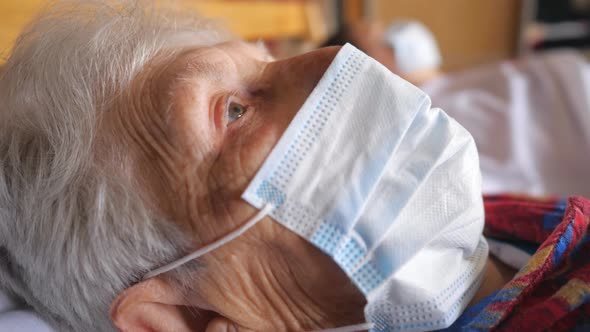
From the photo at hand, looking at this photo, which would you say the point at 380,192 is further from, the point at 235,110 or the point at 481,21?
the point at 481,21

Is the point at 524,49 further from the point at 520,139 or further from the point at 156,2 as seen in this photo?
the point at 156,2

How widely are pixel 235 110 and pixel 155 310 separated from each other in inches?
13.2

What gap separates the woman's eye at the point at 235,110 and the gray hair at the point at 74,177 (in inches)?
6.7

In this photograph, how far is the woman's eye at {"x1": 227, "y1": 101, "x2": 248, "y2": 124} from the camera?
0.79 m

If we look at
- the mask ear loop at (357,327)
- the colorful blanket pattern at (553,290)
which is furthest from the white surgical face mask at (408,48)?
the mask ear loop at (357,327)

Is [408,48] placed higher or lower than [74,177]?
lower

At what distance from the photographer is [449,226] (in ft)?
2.40

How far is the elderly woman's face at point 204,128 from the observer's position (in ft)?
2.41

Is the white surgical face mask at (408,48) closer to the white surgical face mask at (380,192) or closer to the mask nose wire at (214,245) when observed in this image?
the white surgical face mask at (380,192)

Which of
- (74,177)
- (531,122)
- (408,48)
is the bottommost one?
(531,122)

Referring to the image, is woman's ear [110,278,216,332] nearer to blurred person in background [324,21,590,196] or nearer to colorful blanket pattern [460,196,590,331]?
colorful blanket pattern [460,196,590,331]

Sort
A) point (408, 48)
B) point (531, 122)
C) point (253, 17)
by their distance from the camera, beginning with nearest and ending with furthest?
point (531, 122), point (253, 17), point (408, 48)

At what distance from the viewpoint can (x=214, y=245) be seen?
0.73 meters

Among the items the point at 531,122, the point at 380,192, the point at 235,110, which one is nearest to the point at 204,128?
the point at 235,110
